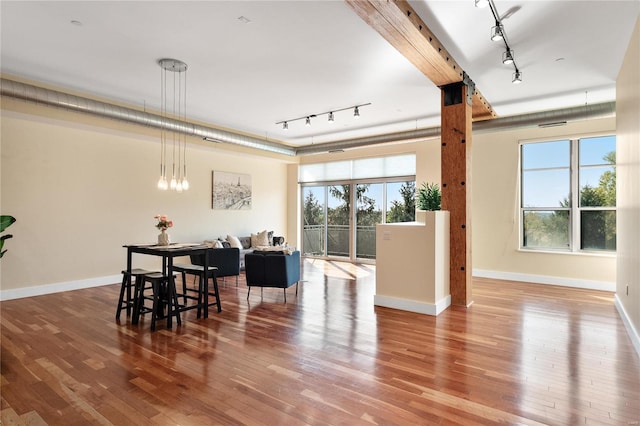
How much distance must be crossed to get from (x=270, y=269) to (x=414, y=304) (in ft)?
7.20

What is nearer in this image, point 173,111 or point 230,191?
point 173,111

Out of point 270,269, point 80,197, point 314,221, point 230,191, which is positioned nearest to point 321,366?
point 270,269

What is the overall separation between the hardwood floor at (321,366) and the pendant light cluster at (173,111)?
2113 mm

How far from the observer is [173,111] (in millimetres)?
6914

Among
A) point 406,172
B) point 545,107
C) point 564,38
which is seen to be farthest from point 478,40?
point 406,172

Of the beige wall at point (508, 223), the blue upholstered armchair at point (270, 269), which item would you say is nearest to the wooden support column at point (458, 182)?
the blue upholstered armchair at point (270, 269)

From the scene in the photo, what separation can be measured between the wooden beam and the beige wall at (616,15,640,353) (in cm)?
185

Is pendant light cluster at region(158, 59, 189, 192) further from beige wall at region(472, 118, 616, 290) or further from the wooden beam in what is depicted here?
beige wall at region(472, 118, 616, 290)

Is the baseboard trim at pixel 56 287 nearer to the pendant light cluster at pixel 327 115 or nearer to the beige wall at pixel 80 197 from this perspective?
the beige wall at pixel 80 197

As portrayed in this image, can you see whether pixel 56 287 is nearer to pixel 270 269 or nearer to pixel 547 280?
pixel 270 269

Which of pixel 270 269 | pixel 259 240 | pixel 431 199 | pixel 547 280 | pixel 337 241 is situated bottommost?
pixel 547 280

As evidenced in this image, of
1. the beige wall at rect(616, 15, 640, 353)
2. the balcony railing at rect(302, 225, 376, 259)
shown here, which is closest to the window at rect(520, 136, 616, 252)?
the beige wall at rect(616, 15, 640, 353)

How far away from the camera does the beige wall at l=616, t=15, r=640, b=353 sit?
3.76m

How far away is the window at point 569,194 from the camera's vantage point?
6.50 metres
